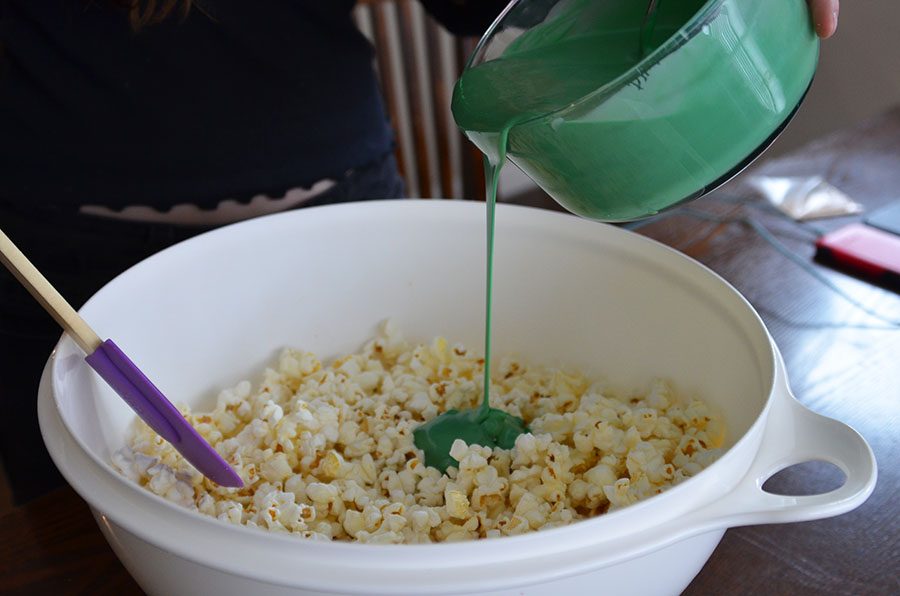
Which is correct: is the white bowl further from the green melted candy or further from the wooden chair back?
the wooden chair back

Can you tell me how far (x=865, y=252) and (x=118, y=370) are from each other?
92cm

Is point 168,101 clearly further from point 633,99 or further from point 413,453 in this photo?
point 633,99

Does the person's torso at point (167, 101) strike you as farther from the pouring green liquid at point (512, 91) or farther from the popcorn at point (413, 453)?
the pouring green liquid at point (512, 91)

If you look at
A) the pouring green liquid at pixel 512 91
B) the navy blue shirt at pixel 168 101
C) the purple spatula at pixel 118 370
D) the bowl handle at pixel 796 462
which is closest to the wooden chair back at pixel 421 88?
the navy blue shirt at pixel 168 101

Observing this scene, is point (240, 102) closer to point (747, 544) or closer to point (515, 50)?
point (515, 50)

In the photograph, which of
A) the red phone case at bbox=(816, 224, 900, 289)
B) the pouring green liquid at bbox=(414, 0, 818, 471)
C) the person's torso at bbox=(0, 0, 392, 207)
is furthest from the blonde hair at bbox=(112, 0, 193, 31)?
the red phone case at bbox=(816, 224, 900, 289)

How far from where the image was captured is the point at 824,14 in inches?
27.4

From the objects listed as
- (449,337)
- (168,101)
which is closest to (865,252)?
(449,337)

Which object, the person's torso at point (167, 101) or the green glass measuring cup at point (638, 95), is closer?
the green glass measuring cup at point (638, 95)

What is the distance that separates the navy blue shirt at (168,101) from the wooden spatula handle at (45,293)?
418mm

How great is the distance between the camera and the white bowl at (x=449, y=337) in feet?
1.74

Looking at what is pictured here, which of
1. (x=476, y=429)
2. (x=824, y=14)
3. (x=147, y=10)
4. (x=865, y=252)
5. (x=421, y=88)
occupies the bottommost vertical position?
(x=865, y=252)

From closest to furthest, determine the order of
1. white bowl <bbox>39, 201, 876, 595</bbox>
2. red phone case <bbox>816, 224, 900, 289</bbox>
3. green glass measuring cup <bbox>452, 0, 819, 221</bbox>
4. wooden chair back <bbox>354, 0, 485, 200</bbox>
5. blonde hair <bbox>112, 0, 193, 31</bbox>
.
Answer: white bowl <bbox>39, 201, 876, 595</bbox> → green glass measuring cup <bbox>452, 0, 819, 221</bbox> → blonde hair <bbox>112, 0, 193, 31</bbox> → red phone case <bbox>816, 224, 900, 289</bbox> → wooden chair back <bbox>354, 0, 485, 200</bbox>

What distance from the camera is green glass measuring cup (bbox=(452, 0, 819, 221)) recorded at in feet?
2.09
